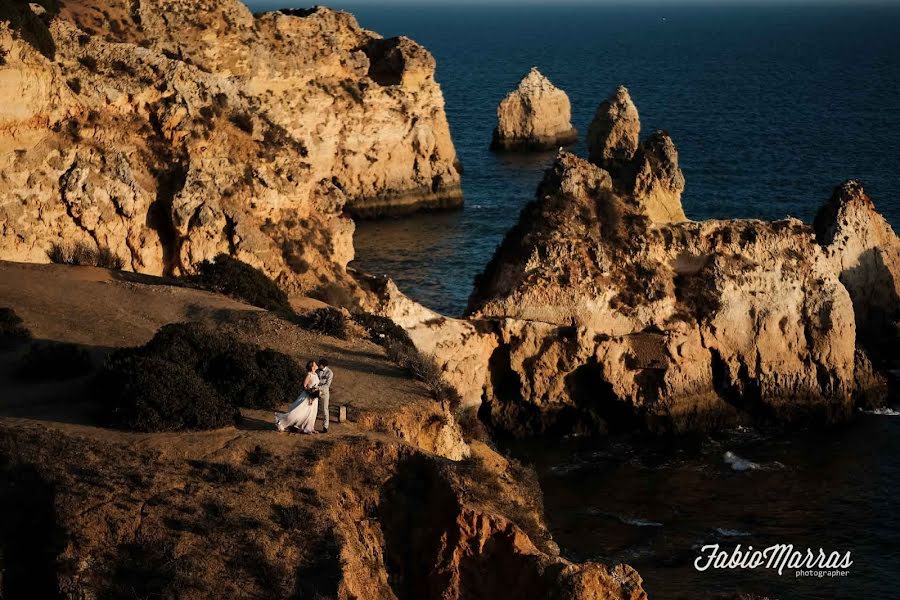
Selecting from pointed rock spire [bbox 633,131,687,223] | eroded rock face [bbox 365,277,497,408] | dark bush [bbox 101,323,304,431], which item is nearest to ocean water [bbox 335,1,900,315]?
pointed rock spire [bbox 633,131,687,223]

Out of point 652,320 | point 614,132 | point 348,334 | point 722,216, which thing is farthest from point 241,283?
point 614,132

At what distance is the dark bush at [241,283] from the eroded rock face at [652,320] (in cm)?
695

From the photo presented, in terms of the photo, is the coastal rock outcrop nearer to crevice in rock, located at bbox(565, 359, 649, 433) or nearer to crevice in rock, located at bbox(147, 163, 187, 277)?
crevice in rock, located at bbox(565, 359, 649, 433)

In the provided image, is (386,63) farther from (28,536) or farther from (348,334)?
(28,536)

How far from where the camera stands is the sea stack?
102625mm

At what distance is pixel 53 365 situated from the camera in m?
28.6

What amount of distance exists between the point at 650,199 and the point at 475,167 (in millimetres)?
50558

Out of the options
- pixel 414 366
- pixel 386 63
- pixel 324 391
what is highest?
pixel 386 63

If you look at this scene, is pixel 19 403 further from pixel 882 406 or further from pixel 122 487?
pixel 882 406

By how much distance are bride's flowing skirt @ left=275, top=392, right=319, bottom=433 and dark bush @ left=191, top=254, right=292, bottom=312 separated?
10.9m

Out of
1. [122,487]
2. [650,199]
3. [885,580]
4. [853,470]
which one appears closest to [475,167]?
[650,199]

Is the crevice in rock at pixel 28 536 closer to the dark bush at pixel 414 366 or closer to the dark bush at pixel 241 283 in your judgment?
the dark bush at pixel 414 366

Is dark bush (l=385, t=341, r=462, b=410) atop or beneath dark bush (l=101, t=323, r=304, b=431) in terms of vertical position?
beneath

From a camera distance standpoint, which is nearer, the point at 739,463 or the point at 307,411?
the point at 307,411
